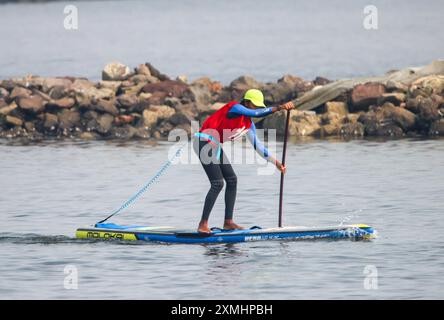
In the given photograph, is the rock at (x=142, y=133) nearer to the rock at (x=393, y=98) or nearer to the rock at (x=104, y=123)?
the rock at (x=104, y=123)

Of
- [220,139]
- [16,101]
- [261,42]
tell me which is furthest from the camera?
[261,42]

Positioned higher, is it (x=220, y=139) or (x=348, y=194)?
(x=220, y=139)

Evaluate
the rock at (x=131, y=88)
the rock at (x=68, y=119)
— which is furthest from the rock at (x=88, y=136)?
the rock at (x=131, y=88)

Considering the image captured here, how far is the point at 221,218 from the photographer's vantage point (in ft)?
83.0

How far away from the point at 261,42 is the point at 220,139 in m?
96.5

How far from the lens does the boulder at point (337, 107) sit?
138 feet

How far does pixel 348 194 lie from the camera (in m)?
28.3

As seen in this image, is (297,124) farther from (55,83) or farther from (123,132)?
(55,83)

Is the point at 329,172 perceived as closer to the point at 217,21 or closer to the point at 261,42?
the point at 261,42

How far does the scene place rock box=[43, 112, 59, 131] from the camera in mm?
43059

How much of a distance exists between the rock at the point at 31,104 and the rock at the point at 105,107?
1743mm

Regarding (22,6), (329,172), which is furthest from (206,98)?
(22,6)

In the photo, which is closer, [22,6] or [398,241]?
[398,241]
